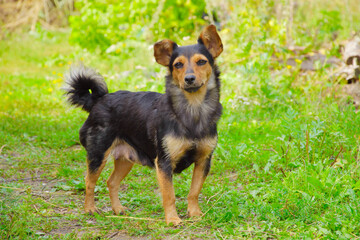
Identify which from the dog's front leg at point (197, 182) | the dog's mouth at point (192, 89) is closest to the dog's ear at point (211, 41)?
the dog's mouth at point (192, 89)

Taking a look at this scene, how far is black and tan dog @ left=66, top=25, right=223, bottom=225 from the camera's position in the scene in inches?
→ 151

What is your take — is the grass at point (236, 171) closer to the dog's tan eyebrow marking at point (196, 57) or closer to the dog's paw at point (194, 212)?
the dog's paw at point (194, 212)

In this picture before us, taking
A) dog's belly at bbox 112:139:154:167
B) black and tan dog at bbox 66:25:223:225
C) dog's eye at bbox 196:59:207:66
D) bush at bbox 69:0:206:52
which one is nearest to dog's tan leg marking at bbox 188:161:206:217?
black and tan dog at bbox 66:25:223:225

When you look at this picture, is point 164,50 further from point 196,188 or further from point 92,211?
point 92,211

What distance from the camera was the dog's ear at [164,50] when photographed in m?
4.06

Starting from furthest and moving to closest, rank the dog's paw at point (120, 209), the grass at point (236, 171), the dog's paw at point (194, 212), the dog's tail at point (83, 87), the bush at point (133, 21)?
the bush at point (133, 21) → the dog's tail at point (83, 87) → the dog's paw at point (120, 209) → the dog's paw at point (194, 212) → the grass at point (236, 171)

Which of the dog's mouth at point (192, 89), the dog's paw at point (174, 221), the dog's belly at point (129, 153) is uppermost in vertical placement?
the dog's mouth at point (192, 89)

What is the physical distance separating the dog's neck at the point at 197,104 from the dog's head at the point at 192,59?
0.26ft

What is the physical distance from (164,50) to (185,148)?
97cm

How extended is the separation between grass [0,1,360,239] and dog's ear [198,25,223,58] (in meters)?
1.07

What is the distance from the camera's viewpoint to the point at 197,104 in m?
4.01

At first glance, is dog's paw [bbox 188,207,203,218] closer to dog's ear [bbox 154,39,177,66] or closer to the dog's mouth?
the dog's mouth

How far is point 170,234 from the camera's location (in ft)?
11.9

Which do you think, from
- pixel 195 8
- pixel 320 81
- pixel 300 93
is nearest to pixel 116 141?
pixel 300 93
